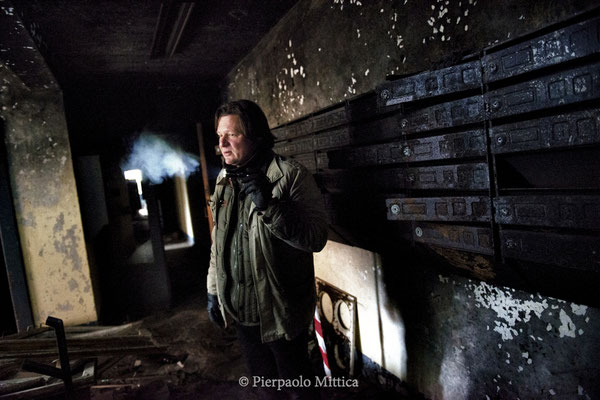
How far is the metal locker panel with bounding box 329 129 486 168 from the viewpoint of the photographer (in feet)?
5.00

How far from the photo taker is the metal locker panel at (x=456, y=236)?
1.53 meters

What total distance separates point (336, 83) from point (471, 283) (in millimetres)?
1825

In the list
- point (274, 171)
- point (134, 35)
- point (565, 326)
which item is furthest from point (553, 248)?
point (134, 35)

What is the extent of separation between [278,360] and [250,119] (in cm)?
152

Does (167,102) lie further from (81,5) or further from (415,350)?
(415,350)

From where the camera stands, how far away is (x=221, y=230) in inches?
85.7

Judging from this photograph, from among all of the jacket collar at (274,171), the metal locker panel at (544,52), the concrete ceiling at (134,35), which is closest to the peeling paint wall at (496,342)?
the metal locker panel at (544,52)

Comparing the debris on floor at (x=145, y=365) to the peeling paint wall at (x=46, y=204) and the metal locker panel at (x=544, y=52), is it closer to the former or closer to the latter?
the peeling paint wall at (x=46, y=204)

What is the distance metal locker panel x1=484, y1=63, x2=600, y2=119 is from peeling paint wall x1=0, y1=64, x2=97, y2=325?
507 cm

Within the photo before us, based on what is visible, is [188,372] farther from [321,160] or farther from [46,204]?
[46,204]

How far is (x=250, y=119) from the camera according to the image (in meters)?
2.11

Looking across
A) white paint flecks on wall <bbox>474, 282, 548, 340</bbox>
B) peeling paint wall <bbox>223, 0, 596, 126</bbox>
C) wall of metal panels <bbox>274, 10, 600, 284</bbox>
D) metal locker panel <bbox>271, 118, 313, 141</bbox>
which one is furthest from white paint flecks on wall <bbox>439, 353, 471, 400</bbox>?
metal locker panel <bbox>271, 118, 313, 141</bbox>

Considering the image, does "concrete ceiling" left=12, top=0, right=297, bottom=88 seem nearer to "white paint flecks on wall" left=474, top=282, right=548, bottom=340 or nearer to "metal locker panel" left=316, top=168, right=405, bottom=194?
"metal locker panel" left=316, top=168, right=405, bottom=194

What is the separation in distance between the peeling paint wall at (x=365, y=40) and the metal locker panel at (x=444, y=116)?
8.6 inches
